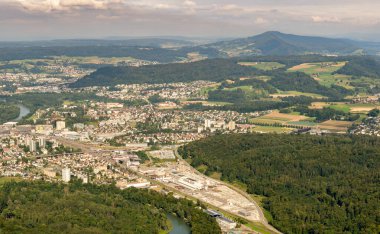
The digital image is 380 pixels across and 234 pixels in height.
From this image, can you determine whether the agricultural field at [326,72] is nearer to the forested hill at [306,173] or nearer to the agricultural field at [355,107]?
the agricultural field at [355,107]

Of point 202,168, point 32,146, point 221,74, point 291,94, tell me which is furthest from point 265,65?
point 202,168

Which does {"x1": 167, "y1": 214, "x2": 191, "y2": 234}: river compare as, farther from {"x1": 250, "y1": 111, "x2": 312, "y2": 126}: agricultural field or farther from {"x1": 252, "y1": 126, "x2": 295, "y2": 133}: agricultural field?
{"x1": 250, "y1": 111, "x2": 312, "y2": 126}: agricultural field

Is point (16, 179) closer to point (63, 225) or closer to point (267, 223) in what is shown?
point (63, 225)

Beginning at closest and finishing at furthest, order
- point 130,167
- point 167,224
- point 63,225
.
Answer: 1. point 63,225
2. point 167,224
3. point 130,167

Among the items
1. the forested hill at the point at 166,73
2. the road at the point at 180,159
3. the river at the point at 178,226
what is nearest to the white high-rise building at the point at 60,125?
the road at the point at 180,159

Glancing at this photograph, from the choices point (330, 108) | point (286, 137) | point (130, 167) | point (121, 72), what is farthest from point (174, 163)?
point (121, 72)

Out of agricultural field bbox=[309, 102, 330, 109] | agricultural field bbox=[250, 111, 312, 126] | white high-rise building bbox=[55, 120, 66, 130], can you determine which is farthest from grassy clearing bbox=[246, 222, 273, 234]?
agricultural field bbox=[309, 102, 330, 109]

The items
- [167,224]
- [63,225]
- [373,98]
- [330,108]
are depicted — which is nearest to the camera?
[63,225]
